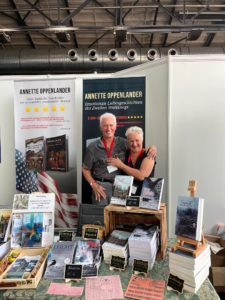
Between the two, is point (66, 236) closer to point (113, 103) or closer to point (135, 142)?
point (135, 142)

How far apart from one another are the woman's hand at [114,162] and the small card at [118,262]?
3.33 feet

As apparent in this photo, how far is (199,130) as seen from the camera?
257 cm

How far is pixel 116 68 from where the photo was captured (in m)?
5.04

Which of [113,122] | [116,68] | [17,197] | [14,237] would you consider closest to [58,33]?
[116,68]

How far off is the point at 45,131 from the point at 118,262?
1656 millimetres

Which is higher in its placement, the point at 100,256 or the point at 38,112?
the point at 38,112

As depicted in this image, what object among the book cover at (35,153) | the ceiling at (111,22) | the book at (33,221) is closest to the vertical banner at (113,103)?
the book cover at (35,153)

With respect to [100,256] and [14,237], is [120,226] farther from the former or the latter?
[14,237]

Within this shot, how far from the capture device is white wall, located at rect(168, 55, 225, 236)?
8.30 ft

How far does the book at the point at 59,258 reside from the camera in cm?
149

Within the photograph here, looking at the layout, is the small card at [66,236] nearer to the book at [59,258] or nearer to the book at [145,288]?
the book at [59,258]

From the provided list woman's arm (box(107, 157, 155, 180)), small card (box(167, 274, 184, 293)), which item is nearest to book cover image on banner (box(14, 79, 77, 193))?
woman's arm (box(107, 157, 155, 180))

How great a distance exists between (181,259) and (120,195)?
569mm

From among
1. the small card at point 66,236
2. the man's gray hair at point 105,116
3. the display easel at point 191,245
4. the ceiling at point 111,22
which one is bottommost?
the small card at point 66,236
